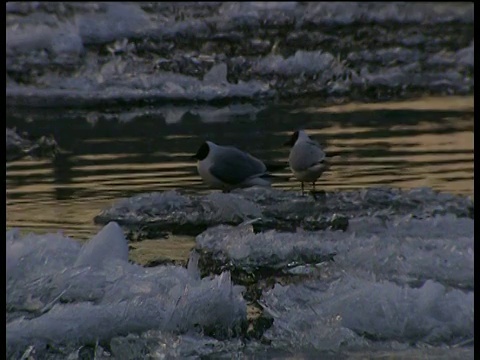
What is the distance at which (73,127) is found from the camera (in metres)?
13.2

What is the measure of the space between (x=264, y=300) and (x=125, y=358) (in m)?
0.96

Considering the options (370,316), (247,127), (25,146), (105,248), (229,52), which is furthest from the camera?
(229,52)

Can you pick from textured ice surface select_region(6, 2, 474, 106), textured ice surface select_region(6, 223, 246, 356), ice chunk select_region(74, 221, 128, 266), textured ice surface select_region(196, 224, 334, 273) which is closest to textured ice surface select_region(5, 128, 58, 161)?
textured ice surface select_region(6, 2, 474, 106)

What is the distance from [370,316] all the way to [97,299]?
115 cm

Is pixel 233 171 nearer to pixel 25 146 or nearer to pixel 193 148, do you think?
pixel 193 148

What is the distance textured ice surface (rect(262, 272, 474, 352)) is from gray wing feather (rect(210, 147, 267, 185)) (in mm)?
3509

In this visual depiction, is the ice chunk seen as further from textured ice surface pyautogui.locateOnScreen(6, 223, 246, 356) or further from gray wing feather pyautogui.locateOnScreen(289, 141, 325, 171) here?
gray wing feather pyautogui.locateOnScreen(289, 141, 325, 171)

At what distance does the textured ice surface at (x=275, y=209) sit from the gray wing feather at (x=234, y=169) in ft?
1.66

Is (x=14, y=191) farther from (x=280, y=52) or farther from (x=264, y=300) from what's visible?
(x=280, y=52)

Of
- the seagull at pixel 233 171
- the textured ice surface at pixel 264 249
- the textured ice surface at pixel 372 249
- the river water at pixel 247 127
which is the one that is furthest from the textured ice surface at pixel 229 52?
the textured ice surface at pixel 264 249

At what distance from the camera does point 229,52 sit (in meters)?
20.2

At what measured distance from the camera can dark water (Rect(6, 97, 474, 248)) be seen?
912 centimetres

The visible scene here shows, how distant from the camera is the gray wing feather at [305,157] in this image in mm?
9250

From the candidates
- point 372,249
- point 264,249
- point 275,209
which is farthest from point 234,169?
point 372,249
